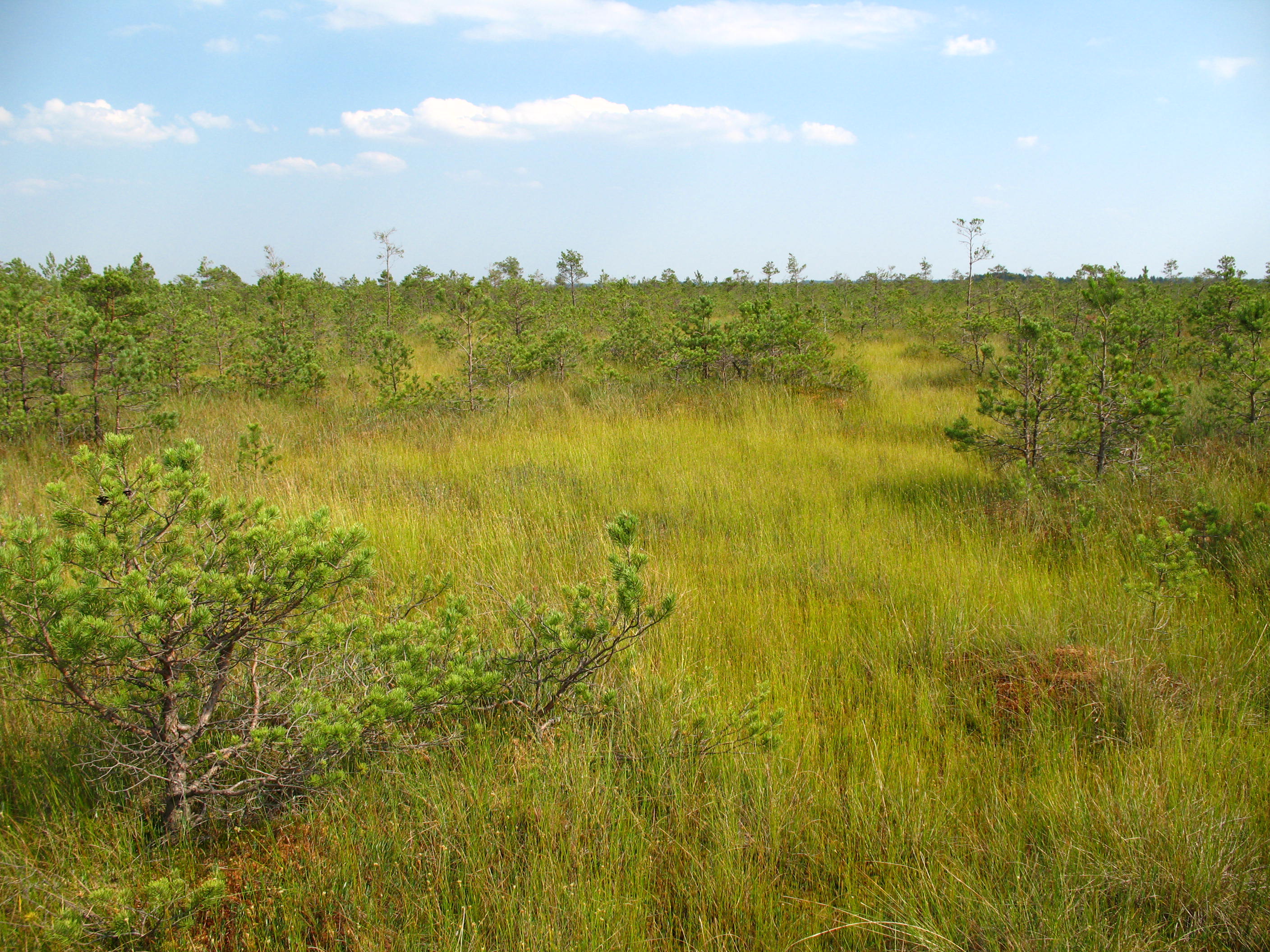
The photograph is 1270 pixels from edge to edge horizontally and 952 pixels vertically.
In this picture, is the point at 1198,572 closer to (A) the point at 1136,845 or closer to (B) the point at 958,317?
(A) the point at 1136,845

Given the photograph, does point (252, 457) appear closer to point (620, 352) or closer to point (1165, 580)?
point (1165, 580)

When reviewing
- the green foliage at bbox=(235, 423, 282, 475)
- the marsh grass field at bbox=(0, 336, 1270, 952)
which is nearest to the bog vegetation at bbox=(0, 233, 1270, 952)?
the marsh grass field at bbox=(0, 336, 1270, 952)

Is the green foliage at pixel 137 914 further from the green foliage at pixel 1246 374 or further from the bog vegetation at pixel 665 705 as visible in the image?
the green foliage at pixel 1246 374

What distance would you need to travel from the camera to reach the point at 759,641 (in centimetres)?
324

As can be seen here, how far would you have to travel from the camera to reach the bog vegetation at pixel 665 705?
1.79 m

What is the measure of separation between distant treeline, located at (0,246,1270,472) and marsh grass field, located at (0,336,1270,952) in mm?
1129

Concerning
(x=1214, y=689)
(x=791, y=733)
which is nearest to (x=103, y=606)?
(x=791, y=733)

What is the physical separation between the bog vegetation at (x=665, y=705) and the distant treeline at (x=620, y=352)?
11 centimetres

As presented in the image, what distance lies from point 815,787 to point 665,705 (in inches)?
25.9

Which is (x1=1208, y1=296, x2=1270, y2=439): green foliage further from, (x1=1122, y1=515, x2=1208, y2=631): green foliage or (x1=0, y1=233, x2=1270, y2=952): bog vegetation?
(x1=1122, y1=515, x2=1208, y2=631): green foliage

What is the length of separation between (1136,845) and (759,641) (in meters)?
1.61

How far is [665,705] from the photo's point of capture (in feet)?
8.71

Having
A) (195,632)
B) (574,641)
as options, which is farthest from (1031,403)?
(195,632)

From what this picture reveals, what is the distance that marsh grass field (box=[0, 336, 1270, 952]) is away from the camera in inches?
70.3
